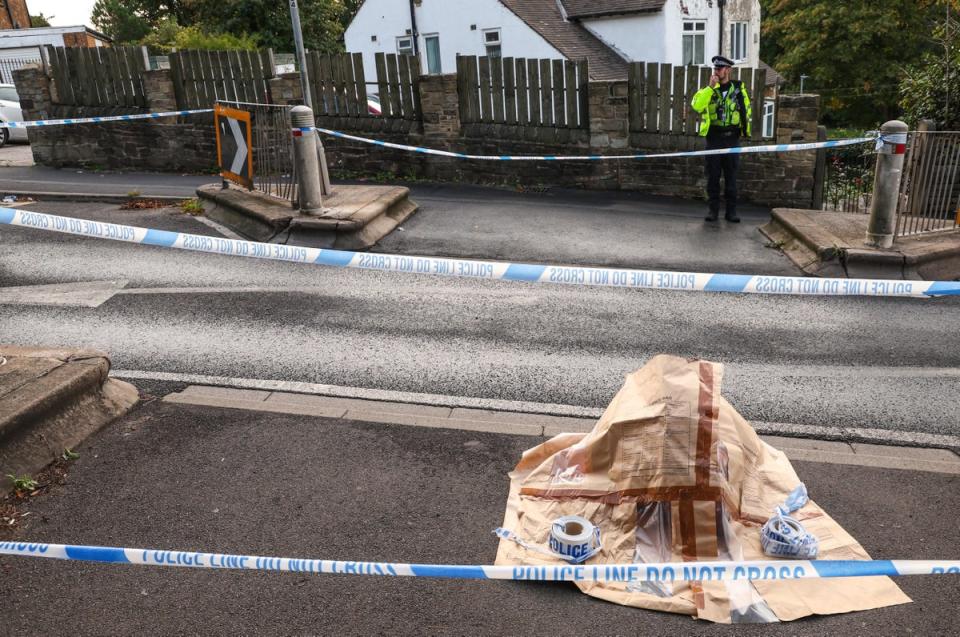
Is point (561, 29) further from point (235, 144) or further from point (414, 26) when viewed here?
point (235, 144)

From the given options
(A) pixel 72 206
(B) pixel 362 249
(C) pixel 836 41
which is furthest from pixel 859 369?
(C) pixel 836 41

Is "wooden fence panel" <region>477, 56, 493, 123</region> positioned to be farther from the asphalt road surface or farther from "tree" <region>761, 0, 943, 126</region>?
"tree" <region>761, 0, 943, 126</region>

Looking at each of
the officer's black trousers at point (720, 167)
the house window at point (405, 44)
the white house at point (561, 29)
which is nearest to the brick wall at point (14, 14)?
the white house at point (561, 29)

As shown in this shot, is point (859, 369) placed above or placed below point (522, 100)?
below

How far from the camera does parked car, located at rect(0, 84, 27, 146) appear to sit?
2057 centimetres

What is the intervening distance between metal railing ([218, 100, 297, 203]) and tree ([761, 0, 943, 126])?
3298cm

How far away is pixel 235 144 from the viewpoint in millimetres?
10836

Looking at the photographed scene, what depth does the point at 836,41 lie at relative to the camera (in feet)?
126

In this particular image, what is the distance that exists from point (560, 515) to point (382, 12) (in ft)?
108

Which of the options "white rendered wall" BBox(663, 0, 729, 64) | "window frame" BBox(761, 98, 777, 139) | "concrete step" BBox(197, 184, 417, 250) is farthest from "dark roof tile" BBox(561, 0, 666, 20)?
"concrete step" BBox(197, 184, 417, 250)

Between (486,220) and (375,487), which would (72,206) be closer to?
(486,220)

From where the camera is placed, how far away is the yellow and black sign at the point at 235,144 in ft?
34.5

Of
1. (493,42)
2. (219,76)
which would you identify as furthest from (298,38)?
(493,42)

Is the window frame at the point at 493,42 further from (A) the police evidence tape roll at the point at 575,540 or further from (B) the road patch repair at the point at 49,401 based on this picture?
(A) the police evidence tape roll at the point at 575,540
